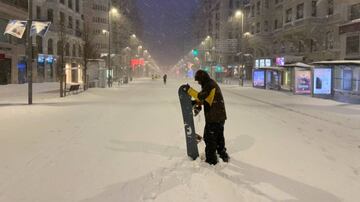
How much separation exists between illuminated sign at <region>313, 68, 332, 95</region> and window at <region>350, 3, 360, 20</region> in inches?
479

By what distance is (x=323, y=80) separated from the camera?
98.5 ft

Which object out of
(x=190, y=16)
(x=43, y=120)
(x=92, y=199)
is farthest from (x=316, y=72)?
(x=190, y=16)

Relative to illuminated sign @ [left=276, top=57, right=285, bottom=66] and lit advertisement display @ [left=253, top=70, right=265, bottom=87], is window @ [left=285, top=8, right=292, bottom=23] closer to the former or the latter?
illuminated sign @ [left=276, top=57, right=285, bottom=66]

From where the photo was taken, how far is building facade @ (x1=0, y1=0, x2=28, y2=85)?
150 feet

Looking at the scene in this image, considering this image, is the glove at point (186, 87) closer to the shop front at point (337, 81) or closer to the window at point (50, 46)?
the shop front at point (337, 81)

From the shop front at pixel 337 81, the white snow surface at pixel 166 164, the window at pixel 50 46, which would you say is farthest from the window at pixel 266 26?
the white snow surface at pixel 166 164

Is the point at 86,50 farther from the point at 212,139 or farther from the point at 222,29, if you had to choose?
the point at 222,29

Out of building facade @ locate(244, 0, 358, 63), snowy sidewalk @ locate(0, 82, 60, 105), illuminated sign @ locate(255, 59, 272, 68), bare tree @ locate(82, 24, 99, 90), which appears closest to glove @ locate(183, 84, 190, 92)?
snowy sidewalk @ locate(0, 82, 60, 105)

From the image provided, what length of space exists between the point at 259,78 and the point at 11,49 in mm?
26108

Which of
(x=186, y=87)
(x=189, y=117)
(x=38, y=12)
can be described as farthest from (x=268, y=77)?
(x=186, y=87)

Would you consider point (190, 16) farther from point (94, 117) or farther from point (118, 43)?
point (94, 117)

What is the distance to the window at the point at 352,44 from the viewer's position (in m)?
38.9

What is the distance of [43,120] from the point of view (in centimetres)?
1562

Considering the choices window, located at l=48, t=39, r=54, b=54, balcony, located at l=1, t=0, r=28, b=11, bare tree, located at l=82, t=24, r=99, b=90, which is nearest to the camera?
bare tree, located at l=82, t=24, r=99, b=90
